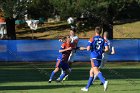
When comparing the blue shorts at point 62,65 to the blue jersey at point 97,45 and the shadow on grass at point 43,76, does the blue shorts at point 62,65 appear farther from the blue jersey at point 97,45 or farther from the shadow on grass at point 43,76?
the blue jersey at point 97,45

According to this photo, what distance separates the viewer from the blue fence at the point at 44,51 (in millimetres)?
38969

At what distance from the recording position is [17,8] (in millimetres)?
50094

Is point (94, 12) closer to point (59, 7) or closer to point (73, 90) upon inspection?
point (59, 7)

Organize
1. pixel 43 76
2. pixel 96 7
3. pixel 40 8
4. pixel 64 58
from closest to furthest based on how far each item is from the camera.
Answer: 1. pixel 64 58
2. pixel 43 76
3. pixel 96 7
4. pixel 40 8

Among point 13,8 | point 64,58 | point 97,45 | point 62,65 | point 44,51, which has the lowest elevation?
point 44,51

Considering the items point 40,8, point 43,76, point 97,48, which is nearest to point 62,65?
point 43,76

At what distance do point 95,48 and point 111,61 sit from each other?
22.9m

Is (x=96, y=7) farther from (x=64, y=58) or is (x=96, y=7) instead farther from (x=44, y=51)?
(x=64, y=58)

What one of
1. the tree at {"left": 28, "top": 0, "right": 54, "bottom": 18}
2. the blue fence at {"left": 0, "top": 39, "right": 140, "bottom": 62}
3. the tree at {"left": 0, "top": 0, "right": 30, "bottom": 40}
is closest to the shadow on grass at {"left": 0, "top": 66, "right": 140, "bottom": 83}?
the blue fence at {"left": 0, "top": 39, "right": 140, "bottom": 62}

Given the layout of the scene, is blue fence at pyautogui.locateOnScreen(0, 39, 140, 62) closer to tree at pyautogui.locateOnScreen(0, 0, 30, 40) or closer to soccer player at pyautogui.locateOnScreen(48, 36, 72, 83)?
tree at pyautogui.locateOnScreen(0, 0, 30, 40)

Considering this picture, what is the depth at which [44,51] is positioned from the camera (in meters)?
39.5

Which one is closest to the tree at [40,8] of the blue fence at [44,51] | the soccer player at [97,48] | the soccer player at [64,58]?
the blue fence at [44,51]

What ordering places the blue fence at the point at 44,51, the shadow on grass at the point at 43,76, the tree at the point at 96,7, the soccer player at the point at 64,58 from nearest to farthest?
the soccer player at the point at 64,58 < the shadow on grass at the point at 43,76 < the blue fence at the point at 44,51 < the tree at the point at 96,7

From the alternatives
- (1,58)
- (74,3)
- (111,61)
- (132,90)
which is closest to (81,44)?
(111,61)
